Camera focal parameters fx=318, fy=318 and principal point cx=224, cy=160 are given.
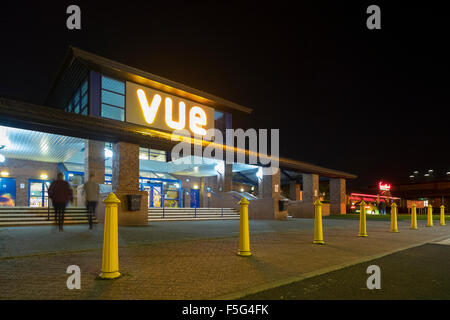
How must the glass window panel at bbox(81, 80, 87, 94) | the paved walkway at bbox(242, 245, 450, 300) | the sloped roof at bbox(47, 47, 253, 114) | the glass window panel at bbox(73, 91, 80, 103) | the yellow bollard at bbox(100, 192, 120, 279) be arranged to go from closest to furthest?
the paved walkway at bbox(242, 245, 450, 300) → the yellow bollard at bbox(100, 192, 120, 279) → the sloped roof at bbox(47, 47, 253, 114) → the glass window panel at bbox(81, 80, 87, 94) → the glass window panel at bbox(73, 91, 80, 103)

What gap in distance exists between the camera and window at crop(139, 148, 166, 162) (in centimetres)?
2600

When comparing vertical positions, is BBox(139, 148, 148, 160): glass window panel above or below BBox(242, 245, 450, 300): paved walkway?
above

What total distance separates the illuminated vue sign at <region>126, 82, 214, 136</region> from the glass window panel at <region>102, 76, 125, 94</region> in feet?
1.44

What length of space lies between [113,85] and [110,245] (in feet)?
65.0

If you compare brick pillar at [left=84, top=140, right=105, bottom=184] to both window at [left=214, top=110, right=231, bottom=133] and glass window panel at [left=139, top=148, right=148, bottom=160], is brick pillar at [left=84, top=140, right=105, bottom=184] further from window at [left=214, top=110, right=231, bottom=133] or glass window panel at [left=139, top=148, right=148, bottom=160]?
window at [left=214, top=110, right=231, bottom=133]

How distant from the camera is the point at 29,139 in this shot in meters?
16.5

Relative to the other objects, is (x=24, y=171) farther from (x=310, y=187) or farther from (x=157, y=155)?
(x=310, y=187)

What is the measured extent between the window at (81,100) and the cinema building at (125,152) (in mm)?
76

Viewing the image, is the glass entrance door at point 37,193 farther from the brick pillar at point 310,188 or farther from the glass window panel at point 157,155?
the brick pillar at point 310,188

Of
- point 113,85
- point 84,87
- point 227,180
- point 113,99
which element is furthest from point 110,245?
point 84,87

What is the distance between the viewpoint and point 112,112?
21.5m

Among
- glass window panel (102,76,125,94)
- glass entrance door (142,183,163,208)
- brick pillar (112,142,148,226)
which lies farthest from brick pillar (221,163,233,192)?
brick pillar (112,142,148,226)

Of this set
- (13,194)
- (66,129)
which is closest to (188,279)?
(66,129)

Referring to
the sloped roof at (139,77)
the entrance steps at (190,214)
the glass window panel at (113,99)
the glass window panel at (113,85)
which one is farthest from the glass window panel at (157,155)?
the entrance steps at (190,214)
